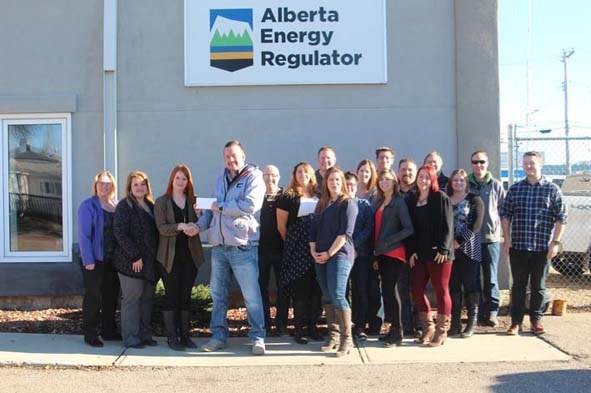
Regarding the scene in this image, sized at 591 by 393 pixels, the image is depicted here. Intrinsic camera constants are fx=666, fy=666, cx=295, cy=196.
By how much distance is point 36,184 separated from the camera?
9.53 metres

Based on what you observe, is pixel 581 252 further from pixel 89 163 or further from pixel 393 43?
pixel 89 163

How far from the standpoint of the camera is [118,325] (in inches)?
312

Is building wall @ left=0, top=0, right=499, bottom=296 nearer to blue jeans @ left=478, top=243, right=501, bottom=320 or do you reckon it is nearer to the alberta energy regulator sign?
the alberta energy regulator sign

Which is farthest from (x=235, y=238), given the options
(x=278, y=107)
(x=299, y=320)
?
(x=278, y=107)

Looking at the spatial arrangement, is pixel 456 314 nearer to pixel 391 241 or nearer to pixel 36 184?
pixel 391 241

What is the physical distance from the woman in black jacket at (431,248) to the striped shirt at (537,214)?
1025 mm

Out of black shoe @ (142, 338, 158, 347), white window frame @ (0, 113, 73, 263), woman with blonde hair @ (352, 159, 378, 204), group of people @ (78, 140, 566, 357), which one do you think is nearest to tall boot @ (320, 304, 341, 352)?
group of people @ (78, 140, 566, 357)

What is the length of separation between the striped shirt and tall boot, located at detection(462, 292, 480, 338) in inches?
28.6

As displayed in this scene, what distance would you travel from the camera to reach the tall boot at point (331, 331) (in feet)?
Answer: 22.6

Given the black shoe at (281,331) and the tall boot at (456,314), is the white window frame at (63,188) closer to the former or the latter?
the black shoe at (281,331)

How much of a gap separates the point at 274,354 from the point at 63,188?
14.3ft

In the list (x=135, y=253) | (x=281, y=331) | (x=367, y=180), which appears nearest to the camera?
(x=135, y=253)

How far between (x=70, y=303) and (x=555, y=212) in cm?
640

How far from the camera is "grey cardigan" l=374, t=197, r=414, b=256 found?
6.90 m
